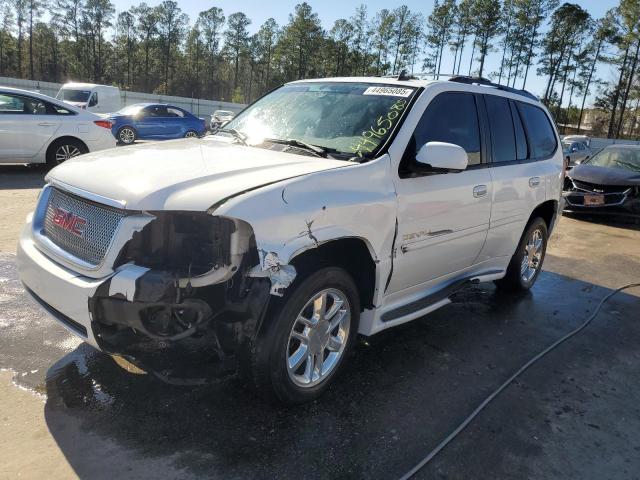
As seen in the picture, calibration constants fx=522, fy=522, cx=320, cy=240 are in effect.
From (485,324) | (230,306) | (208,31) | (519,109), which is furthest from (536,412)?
(208,31)

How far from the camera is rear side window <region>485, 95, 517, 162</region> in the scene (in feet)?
14.7

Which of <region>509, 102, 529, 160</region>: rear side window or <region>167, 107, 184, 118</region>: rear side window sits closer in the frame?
<region>509, 102, 529, 160</region>: rear side window

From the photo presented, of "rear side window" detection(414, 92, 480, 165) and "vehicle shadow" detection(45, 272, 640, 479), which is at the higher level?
"rear side window" detection(414, 92, 480, 165)

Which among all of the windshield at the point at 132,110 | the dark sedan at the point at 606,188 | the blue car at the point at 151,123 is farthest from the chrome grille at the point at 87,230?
the windshield at the point at 132,110

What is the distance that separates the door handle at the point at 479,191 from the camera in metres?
4.07

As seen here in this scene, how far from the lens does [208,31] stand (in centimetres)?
8100

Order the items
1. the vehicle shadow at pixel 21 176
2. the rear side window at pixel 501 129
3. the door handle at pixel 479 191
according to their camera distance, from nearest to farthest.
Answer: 1. the door handle at pixel 479 191
2. the rear side window at pixel 501 129
3. the vehicle shadow at pixel 21 176

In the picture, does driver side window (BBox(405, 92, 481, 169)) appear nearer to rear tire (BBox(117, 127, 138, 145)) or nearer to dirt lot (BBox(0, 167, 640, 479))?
dirt lot (BBox(0, 167, 640, 479))

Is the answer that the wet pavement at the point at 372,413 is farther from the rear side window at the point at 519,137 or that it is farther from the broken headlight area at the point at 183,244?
the rear side window at the point at 519,137

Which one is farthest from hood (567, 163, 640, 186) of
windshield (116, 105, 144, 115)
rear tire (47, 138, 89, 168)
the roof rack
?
windshield (116, 105, 144, 115)

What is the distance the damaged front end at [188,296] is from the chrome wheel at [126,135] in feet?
52.2

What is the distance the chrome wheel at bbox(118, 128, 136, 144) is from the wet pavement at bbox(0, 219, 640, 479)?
13764 mm

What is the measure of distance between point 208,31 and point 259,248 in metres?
86.5

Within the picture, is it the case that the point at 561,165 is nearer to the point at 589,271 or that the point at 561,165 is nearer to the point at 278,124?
the point at 589,271
